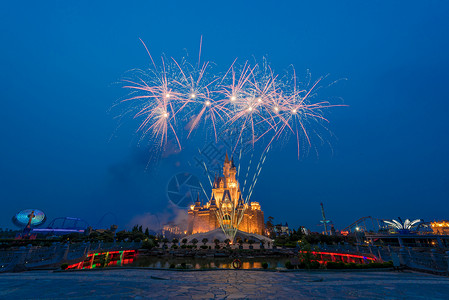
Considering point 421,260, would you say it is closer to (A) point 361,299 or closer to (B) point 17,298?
(A) point 361,299

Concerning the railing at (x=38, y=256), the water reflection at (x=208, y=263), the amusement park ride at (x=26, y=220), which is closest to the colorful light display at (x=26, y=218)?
the amusement park ride at (x=26, y=220)

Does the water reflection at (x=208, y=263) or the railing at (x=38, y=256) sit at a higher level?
the railing at (x=38, y=256)

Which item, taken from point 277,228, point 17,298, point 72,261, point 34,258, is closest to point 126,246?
point 72,261

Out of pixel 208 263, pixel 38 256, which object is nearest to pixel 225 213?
pixel 208 263

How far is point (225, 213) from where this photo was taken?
67625 millimetres

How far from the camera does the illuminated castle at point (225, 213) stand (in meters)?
68.2

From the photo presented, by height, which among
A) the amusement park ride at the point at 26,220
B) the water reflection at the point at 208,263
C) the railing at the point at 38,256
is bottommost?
the water reflection at the point at 208,263

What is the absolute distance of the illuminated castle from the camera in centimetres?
6819

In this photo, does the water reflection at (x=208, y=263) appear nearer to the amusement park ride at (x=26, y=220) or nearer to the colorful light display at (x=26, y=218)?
the amusement park ride at (x=26, y=220)

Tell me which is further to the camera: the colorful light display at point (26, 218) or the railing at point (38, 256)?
the colorful light display at point (26, 218)

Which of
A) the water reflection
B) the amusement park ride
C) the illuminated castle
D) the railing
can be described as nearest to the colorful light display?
the amusement park ride

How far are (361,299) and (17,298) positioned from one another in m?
10.3

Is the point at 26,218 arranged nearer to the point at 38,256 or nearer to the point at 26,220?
the point at 26,220

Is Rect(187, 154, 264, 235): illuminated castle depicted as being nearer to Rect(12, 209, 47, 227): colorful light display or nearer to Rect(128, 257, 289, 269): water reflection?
Rect(128, 257, 289, 269): water reflection
